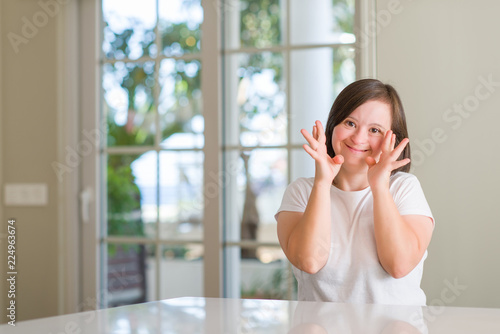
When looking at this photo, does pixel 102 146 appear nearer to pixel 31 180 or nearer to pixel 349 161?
pixel 31 180

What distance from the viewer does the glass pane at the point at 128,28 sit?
323cm

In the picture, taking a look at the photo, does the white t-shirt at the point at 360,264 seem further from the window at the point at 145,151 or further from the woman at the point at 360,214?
the window at the point at 145,151

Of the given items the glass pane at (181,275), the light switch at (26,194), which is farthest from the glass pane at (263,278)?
the light switch at (26,194)

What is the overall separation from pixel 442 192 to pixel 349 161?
0.90m

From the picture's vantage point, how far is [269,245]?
2.86m

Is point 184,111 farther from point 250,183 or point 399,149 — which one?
point 399,149

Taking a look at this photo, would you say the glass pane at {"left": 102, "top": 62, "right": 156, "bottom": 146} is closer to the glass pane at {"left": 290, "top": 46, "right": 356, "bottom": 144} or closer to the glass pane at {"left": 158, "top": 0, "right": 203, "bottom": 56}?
the glass pane at {"left": 158, "top": 0, "right": 203, "bottom": 56}

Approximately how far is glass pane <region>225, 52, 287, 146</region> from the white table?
1.77 metres

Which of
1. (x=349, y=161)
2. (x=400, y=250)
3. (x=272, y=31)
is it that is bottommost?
(x=400, y=250)

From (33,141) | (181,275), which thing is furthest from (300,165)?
(181,275)

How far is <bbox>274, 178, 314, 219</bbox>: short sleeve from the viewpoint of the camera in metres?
1.71

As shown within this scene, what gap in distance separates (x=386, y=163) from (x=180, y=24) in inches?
120

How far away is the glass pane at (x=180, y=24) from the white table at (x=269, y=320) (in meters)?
2.16

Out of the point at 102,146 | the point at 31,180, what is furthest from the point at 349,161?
the point at 31,180
